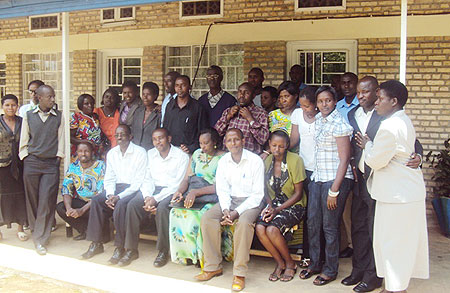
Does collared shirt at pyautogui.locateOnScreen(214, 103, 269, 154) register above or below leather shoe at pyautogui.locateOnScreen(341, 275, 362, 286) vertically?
above

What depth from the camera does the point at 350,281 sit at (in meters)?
4.57

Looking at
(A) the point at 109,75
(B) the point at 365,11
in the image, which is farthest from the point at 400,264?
(A) the point at 109,75

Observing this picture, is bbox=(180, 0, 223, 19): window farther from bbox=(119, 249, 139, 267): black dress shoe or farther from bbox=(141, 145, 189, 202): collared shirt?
bbox=(119, 249, 139, 267): black dress shoe

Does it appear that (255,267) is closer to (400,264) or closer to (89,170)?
(400,264)

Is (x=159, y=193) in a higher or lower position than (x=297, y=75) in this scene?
lower

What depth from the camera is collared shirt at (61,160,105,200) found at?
591cm

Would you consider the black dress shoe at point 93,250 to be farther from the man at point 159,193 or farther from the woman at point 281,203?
the woman at point 281,203

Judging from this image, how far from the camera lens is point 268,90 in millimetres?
5789

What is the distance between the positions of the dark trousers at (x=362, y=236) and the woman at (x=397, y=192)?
39cm

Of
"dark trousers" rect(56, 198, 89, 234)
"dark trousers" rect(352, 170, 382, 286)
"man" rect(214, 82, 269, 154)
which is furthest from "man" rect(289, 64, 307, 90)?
"dark trousers" rect(56, 198, 89, 234)

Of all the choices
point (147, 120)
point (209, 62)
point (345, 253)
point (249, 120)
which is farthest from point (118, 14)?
point (345, 253)

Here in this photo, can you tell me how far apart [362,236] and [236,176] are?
4.35 ft

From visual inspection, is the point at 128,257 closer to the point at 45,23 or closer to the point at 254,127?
Result: the point at 254,127

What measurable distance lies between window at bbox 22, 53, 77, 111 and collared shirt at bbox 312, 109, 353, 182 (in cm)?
599
